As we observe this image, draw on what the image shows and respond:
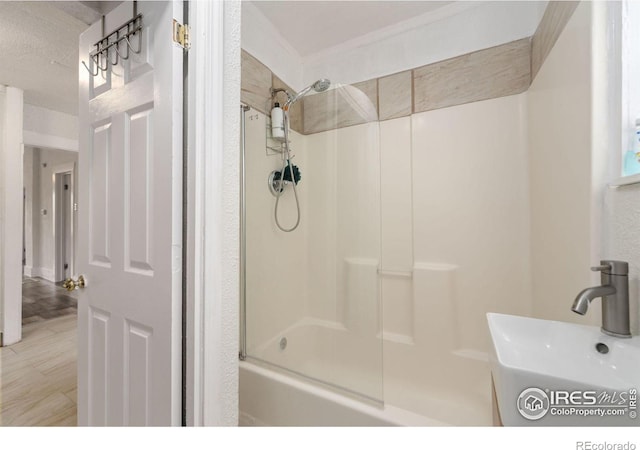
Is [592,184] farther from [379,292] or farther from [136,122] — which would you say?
[136,122]

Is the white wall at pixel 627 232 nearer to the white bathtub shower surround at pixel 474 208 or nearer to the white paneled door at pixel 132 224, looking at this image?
the white bathtub shower surround at pixel 474 208

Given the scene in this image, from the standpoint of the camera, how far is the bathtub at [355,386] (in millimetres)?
1153

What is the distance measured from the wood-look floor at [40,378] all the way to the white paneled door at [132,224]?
2.34 ft

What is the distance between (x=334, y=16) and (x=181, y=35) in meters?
1.28

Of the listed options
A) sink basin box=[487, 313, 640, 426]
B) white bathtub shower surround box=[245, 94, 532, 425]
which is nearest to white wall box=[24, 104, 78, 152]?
white bathtub shower surround box=[245, 94, 532, 425]

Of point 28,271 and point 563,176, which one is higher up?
point 563,176

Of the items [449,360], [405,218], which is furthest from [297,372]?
[405,218]

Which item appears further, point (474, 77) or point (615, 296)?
point (474, 77)

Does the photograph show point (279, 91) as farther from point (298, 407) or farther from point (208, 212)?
point (298, 407)

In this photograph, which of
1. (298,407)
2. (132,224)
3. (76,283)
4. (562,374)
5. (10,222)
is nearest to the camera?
(562,374)

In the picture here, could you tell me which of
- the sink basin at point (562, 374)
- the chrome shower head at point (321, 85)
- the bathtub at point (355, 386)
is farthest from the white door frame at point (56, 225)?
the sink basin at point (562, 374)

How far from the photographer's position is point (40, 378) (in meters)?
1.81

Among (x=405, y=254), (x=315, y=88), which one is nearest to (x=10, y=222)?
(x=315, y=88)

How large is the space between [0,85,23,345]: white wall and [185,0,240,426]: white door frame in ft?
8.93
